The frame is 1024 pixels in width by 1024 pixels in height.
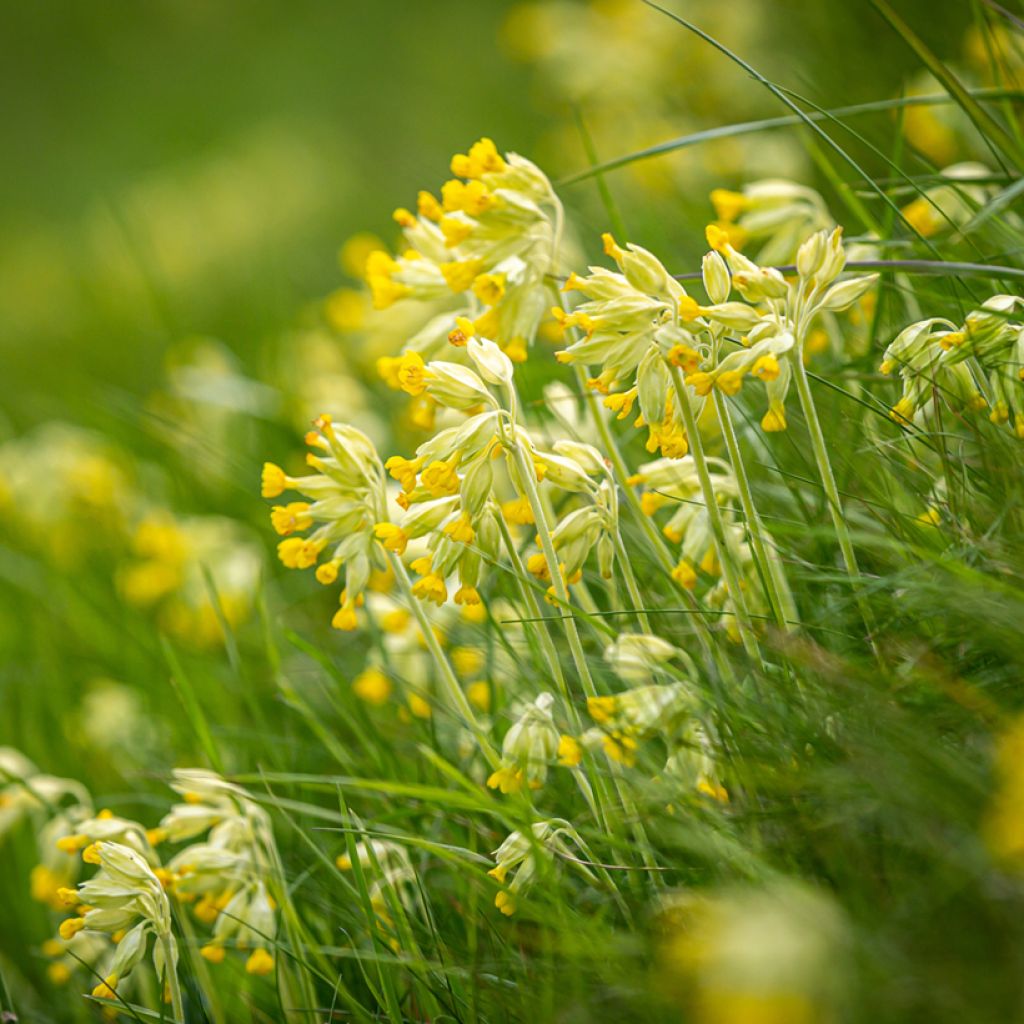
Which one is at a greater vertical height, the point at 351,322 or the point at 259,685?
the point at 351,322

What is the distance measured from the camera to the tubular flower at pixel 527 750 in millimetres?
1360

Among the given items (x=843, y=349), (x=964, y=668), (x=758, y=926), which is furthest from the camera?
(x=843, y=349)

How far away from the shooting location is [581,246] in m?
3.20

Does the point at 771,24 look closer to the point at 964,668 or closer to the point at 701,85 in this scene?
the point at 701,85

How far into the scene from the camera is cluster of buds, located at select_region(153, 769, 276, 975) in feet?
5.12

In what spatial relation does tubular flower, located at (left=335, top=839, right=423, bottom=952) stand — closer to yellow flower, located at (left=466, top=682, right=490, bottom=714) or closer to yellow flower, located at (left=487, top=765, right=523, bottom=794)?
yellow flower, located at (left=487, top=765, right=523, bottom=794)

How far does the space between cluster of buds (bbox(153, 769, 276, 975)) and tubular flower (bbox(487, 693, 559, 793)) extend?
16.9 inches

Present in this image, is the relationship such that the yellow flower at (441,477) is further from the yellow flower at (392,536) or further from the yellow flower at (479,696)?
the yellow flower at (479,696)

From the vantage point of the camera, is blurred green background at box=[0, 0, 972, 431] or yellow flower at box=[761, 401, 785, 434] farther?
blurred green background at box=[0, 0, 972, 431]

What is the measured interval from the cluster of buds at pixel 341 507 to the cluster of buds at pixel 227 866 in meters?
0.35

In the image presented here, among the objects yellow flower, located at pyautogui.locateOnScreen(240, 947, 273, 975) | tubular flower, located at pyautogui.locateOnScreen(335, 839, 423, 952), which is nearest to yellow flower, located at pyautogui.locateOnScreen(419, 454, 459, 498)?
tubular flower, located at pyautogui.locateOnScreen(335, 839, 423, 952)

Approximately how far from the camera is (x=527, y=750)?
137cm

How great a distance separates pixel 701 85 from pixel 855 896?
3.98m

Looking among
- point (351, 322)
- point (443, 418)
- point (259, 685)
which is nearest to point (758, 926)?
point (443, 418)
